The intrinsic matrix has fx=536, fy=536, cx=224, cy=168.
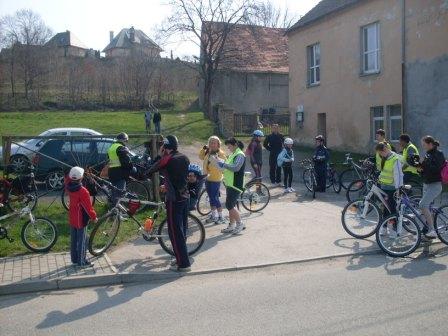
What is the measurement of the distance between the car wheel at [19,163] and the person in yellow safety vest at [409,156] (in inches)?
338

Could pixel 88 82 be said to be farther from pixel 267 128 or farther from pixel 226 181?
pixel 226 181

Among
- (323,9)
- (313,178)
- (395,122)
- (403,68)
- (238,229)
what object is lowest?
(238,229)

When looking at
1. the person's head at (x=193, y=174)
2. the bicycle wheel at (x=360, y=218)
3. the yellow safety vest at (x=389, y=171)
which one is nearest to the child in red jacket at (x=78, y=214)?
the person's head at (x=193, y=174)

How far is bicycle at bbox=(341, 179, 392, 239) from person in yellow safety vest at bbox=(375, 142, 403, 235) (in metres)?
0.09

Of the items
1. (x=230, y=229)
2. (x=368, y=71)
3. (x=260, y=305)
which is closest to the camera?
(x=260, y=305)

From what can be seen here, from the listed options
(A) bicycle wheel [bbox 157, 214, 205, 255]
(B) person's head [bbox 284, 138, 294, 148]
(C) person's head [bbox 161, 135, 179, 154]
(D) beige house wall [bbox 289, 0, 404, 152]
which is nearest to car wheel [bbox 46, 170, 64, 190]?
(B) person's head [bbox 284, 138, 294, 148]

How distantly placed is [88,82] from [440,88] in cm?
2742

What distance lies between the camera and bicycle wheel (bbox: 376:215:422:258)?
28.2ft

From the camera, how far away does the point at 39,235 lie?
8852mm

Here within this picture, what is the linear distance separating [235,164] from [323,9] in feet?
58.2

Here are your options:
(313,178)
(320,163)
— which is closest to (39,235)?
(313,178)

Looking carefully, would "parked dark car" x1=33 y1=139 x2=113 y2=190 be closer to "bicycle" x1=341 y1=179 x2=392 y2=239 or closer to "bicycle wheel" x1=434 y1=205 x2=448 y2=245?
"bicycle" x1=341 y1=179 x2=392 y2=239

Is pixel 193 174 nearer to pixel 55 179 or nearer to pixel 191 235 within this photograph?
pixel 191 235

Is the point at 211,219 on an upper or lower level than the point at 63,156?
lower
